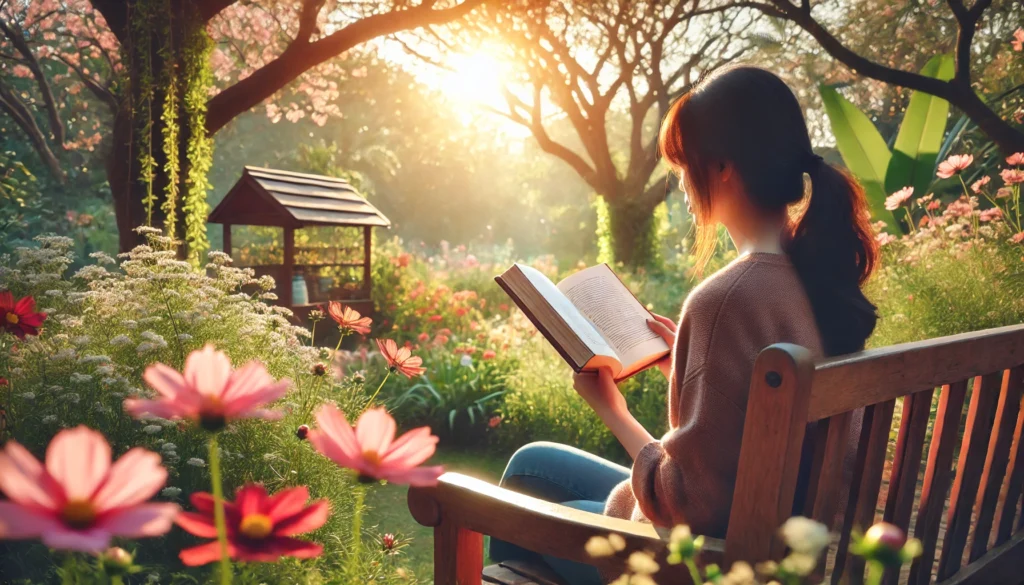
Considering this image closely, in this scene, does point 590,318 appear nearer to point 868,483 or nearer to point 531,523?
point 531,523

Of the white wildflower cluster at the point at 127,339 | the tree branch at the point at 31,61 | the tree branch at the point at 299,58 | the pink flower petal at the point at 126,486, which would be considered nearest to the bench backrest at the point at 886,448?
the pink flower petal at the point at 126,486

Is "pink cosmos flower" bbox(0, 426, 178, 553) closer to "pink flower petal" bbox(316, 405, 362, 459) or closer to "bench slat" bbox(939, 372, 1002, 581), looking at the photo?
"pink flower petal" bbox(316, 405, 362, 459)

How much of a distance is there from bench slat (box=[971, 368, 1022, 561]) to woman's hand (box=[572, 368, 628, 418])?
814 mm

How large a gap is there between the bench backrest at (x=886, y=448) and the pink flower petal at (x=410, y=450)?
55 cm

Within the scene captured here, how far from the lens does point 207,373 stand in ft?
1.99

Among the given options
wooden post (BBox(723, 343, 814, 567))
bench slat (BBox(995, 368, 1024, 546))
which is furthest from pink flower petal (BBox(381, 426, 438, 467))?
bench slat (BBox(995, 368, 1024, 546))

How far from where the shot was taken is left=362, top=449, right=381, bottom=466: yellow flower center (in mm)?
647

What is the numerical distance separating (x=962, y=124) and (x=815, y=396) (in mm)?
9540

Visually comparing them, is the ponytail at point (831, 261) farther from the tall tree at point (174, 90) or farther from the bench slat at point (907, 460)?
the tall tree at point (174, 90)

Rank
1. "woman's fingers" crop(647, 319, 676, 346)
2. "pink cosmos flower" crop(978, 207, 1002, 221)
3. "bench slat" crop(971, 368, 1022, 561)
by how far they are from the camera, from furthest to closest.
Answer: "pink cosmos flower" crop(978, 207, 1002, 221) < "woman's fingers" crop(647, 319, 676, 346) < "bench slat" crop(971, 368, 1022, 561)

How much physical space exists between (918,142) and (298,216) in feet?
19.9

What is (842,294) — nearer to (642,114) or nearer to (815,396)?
(815,396)

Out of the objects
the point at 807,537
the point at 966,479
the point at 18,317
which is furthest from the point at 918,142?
the point at 807,537

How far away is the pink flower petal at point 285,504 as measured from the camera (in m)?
0.63
